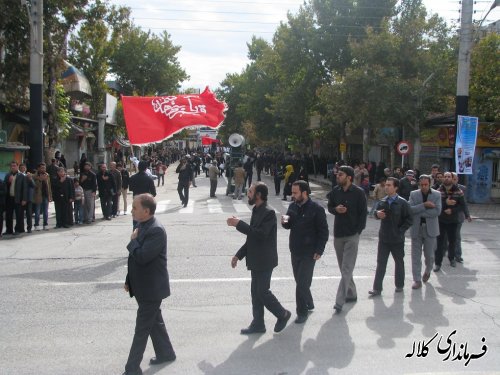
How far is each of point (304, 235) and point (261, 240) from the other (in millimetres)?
665

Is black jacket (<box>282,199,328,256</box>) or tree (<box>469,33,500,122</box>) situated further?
tree (<box>469,33,500,122</box>)

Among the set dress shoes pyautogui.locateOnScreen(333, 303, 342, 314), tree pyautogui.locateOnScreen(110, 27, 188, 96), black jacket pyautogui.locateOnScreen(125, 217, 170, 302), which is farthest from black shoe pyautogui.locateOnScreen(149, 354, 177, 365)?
tree pyautogui.locateOnScreen(110, 27, 188, 96)

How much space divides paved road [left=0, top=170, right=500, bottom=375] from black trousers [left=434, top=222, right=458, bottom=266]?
0.24 metres

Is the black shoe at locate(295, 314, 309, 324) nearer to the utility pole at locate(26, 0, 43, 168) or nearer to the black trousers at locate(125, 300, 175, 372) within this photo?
the black trousers at locate(125, 300, 175, 372)

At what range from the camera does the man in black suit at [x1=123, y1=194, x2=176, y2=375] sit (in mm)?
5141

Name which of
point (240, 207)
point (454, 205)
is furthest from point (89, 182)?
point (454, 205)

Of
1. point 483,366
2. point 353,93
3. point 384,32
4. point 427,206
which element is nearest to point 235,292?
point 427,206

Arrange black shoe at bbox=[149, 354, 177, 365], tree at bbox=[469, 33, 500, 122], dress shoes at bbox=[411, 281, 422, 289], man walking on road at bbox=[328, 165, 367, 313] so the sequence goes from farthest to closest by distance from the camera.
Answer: tree at bbox=[469, 33, 500, 122] → dress shoes at bbox=[411, 281, 422, 289] → man walking on road at bbox=[328, 165, 367, 313] → black shoe at bbox=[149, 354, 177, 365]

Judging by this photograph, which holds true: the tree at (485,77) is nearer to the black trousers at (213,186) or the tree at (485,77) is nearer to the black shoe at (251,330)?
the black trousers at (213,186)

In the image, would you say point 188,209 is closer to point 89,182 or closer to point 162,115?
point 89,182

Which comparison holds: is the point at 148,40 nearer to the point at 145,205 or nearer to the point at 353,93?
the point at 353,93

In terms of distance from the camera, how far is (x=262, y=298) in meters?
6.41

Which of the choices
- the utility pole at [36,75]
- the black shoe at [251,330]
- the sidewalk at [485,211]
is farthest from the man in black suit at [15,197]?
the sidewalk at [485,211]

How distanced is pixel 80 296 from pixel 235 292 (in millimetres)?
2126
